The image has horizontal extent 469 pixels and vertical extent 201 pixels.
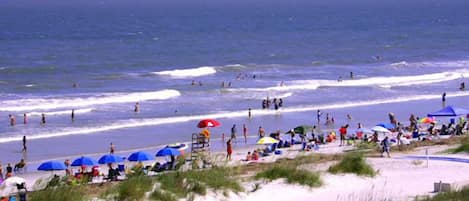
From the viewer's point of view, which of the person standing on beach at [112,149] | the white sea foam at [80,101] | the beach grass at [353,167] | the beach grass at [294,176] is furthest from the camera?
the white sea foam at [80,101]

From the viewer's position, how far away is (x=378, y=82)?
184ft

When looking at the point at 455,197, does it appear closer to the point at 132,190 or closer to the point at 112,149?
the point at 132,190

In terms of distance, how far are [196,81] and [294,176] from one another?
36.5 metres

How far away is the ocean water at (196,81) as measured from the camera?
3859cm

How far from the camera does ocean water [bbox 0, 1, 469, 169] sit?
3859cm

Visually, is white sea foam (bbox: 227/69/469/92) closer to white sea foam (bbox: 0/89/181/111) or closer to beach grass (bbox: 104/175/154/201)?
white sea foam (bbox: 0/89/181/111)

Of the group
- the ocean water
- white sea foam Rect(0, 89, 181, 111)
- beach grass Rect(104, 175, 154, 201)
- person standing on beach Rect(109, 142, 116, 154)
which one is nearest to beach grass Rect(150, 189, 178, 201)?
beach grass Rect(104, 175, 154, 201)

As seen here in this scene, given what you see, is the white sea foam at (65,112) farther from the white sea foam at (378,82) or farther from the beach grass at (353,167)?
the beach grass at (353,167)

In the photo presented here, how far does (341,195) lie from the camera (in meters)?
19.3

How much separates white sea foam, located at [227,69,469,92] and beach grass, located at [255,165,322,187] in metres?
30.8

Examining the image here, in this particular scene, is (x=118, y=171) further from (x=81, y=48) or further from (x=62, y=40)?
(x=62, y=40)

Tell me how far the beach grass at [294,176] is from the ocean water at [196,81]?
1364 centimetres

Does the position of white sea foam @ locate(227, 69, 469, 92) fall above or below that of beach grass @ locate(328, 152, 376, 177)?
above

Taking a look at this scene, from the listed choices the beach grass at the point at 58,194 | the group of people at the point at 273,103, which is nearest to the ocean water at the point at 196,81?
the group of people at the point at 273,103
